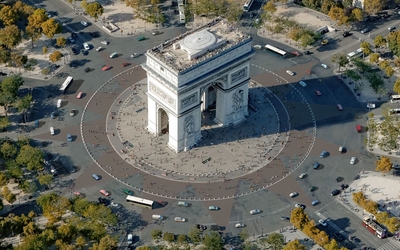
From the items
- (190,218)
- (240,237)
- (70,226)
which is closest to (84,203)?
(70,226)

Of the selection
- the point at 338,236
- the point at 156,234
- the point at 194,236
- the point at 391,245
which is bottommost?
the point at 391,245

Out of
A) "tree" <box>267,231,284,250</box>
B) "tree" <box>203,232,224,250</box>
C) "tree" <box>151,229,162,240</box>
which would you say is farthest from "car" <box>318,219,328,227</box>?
"tree" <box>151,229,162,240</box>

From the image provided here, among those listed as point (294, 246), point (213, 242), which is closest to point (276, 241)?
point (294, 246)

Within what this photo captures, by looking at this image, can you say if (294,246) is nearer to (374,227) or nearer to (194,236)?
(374,227)

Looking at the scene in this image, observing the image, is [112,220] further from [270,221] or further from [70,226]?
[270,221]

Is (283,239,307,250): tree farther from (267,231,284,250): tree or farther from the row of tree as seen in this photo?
the row of tree

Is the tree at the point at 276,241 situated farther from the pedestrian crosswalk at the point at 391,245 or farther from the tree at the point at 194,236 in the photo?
the pedestrian crosswalk at the point at 391,245
